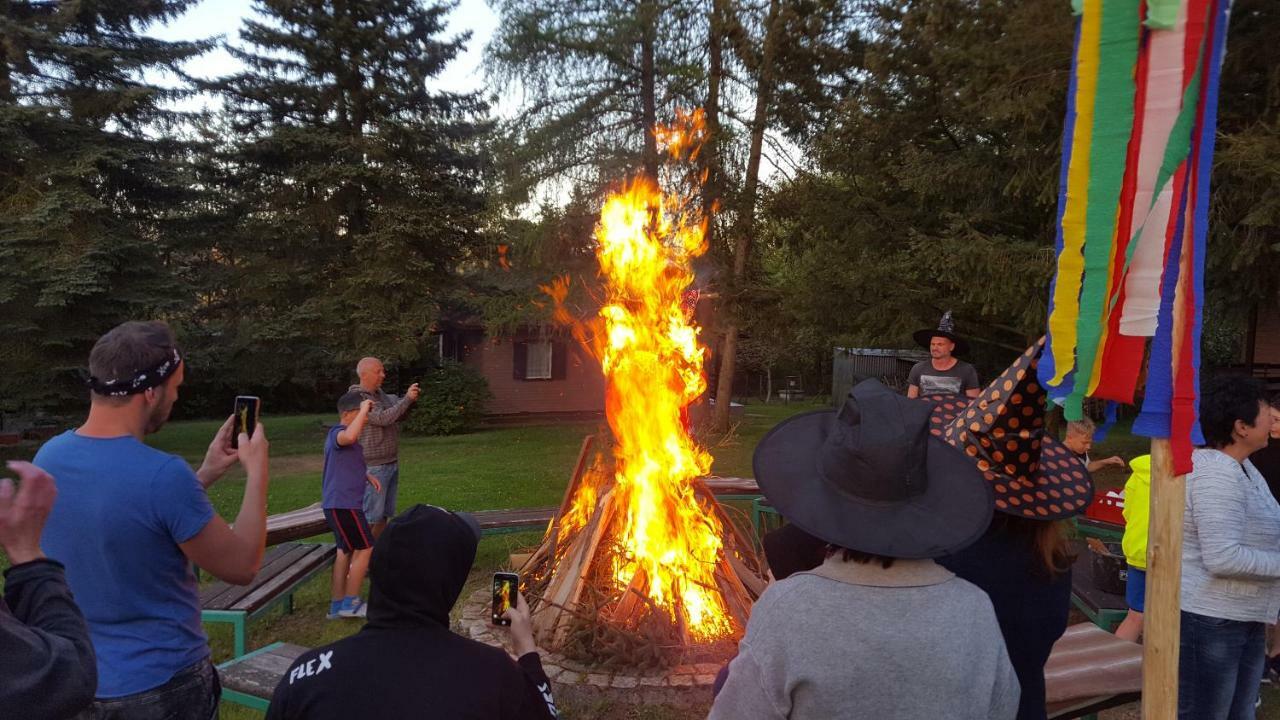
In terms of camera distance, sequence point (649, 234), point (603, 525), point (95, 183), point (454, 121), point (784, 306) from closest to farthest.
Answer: point (603, 525)
point (649, 234)
point (784, 306)
point (95, 183)
point (454, 121)

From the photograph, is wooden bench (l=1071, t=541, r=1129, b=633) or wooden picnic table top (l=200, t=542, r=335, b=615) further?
wooden bench (l=1071, t=541, r=1129, b=633)

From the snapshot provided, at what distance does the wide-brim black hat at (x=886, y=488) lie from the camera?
174 centimetres

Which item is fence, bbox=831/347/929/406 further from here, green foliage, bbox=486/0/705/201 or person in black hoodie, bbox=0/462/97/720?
person in black hoodie, bbox=0/462/97/720

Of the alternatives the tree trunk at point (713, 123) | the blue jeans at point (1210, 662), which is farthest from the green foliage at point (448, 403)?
the blue jeans at point (1210, 662)

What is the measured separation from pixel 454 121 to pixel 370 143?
2.46 meters

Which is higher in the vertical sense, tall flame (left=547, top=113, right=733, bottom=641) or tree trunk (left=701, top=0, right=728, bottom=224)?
tree trunk (left=701, top=0, right=728, bottom=224)

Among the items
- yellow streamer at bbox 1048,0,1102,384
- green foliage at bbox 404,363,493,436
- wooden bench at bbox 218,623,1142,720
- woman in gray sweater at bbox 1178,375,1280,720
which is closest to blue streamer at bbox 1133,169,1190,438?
yellow streamer at bbox 1048,0,1102,384

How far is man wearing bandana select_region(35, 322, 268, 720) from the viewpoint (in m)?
2.52

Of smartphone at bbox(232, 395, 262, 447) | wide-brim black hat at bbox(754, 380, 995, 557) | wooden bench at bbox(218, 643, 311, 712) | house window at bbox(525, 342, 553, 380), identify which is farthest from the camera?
house window at bbox(525, 342, 553, 380)

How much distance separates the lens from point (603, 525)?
6070 millimetres

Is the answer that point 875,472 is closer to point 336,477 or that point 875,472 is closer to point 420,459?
point 336,477

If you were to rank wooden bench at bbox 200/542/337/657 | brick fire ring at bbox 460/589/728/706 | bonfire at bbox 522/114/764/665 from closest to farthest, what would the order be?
brick fire ring at bbox 460/589/728/706
wooden bench at bbox 200/542/337/657
bonfire at bbox 522/114/764/665

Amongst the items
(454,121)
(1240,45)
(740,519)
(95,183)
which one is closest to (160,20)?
(95,183)

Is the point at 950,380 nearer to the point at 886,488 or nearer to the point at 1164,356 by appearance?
the point at 1164,356
